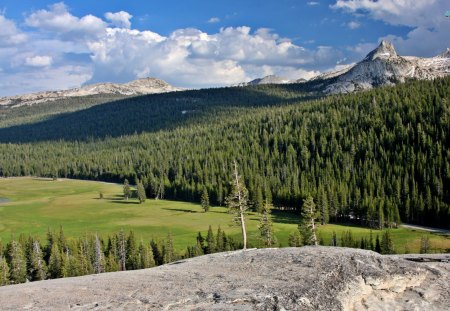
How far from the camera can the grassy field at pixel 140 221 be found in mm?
119188

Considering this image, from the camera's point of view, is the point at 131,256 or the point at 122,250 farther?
the point at 122,250

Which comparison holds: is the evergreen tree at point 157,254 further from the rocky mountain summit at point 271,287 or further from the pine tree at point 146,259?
the rocky mountain summit at point 271,287

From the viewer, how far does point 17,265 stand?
8425cm

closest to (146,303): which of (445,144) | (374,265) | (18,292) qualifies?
(18,292)

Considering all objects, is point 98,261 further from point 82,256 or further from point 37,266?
point 37,266

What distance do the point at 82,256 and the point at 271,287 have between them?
69630 millimetres

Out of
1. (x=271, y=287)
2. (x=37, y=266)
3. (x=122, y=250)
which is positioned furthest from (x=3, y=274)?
(x=271, y=287)

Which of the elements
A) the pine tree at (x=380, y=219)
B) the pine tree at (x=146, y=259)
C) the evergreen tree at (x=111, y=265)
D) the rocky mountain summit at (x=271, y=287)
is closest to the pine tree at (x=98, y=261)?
the evergreen tree at (x=111, y=265)

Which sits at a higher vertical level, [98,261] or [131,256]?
[98,261]

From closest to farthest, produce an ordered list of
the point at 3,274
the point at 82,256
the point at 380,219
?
the point at 3,274 → the point at 82,256 → the point at 380,219

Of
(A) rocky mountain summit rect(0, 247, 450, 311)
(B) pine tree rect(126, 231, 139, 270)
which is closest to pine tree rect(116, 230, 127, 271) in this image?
(B) pine tree rect(126, 231, 139, 270)

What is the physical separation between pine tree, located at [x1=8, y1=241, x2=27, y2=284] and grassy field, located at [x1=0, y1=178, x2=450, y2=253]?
99.7 feet

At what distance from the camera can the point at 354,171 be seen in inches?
7357

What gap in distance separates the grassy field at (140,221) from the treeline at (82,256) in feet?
46.5
